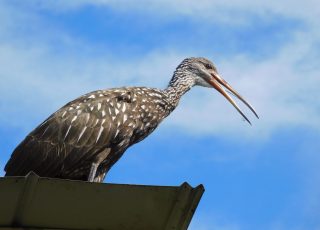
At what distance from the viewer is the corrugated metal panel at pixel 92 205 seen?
4.32 meters

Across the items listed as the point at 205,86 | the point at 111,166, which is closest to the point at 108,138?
the point at 111,166

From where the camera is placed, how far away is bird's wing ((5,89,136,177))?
9578 mm

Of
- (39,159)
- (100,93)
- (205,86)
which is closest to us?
(39,159)

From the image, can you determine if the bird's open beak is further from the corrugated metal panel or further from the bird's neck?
the corrugated metal panel

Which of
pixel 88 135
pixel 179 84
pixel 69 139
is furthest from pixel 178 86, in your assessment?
pixel 69 139

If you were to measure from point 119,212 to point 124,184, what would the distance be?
0.82 feet

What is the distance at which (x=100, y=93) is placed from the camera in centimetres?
1024

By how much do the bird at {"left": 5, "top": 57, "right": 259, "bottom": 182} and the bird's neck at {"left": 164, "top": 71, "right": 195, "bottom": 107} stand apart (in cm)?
74

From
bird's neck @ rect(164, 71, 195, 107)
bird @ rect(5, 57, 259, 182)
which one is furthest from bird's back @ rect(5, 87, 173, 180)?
bird's neck @ rect(164, 71, 195, 107)

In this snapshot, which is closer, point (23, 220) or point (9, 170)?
point (23, 220)

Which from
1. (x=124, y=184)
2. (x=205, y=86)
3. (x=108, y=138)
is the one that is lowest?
(x=124, y=184)

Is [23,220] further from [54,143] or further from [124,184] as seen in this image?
[54,143]

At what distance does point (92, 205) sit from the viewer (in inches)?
175

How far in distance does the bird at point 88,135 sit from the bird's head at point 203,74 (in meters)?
1.57
